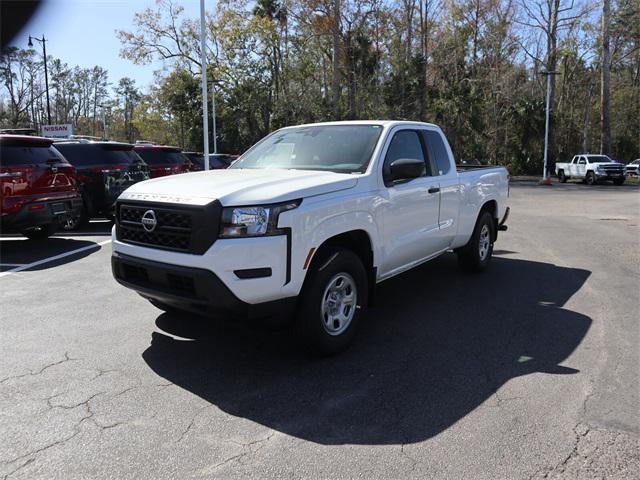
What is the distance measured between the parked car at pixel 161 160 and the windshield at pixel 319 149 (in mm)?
9095

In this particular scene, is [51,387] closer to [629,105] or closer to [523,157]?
[523,157]

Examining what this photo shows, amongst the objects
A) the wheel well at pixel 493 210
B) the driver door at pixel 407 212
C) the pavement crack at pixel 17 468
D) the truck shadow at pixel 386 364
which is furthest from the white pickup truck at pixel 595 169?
the pavement crack at pixel 17 468

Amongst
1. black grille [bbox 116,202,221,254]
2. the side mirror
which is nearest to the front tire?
the side mirror

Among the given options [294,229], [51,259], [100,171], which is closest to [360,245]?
[294,229]

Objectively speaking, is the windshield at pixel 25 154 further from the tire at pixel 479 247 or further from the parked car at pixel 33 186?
the tire at pixel 479 247

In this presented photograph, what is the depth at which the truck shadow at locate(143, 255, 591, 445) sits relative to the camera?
3367mm

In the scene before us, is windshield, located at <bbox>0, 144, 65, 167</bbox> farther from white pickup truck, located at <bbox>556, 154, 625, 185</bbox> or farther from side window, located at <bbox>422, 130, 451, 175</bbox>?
white pickup truck, located at <bbox>556, 154, 625, 185</bbox>

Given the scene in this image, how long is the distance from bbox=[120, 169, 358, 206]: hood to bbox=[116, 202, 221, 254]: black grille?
7 cm

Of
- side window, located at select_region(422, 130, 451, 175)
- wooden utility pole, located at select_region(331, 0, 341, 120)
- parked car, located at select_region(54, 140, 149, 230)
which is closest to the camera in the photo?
side window, located at select_region(422, 130, 451, 175)

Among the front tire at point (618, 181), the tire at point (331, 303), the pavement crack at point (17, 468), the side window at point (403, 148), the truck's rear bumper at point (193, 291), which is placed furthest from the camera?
the front tire at point (618, 181)

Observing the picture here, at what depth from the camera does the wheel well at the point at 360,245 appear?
435 cm

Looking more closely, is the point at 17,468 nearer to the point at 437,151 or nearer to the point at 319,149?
the point at 319,149

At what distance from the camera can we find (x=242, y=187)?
3959mm

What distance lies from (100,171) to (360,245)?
28.3 ft
